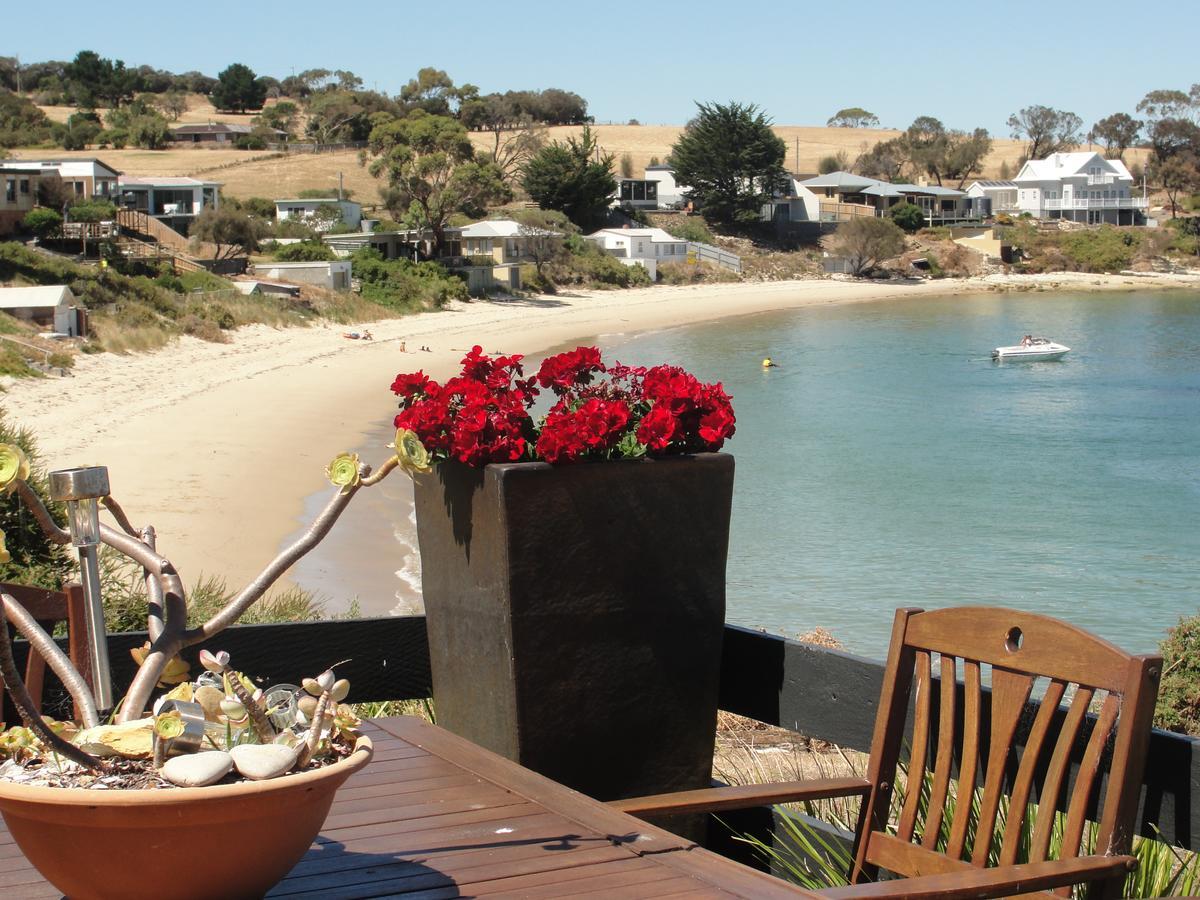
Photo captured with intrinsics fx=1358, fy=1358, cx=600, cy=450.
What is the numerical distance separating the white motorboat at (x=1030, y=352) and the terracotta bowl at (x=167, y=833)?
47.9 meters

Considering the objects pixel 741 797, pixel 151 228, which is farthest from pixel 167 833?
pixel 151 228

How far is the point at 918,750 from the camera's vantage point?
9.89 feet

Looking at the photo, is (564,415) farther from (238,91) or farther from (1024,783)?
(238,91)

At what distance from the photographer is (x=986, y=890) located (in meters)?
2.38

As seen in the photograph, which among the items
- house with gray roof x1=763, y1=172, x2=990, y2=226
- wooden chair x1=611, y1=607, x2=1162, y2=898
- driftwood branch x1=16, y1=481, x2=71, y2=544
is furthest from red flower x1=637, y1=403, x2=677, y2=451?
house with gray roof x1=763, y1=172, x2=990, y2=226

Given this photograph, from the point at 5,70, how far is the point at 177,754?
139 meters

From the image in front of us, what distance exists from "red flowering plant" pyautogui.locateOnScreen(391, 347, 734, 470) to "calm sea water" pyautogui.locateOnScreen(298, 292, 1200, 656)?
30.7ft

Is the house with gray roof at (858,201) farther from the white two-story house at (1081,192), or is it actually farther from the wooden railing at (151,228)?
the wooden railing at (151,228)

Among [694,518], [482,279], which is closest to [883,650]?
[694,518]

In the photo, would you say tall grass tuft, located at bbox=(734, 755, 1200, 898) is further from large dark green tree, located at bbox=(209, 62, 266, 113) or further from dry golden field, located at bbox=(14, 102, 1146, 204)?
large dark green tree, located at bbox=(209, 62, 266, 113)

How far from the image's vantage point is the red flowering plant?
3361 millimetres

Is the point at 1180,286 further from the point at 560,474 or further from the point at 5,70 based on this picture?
the point at 5,70

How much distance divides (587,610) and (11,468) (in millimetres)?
1664

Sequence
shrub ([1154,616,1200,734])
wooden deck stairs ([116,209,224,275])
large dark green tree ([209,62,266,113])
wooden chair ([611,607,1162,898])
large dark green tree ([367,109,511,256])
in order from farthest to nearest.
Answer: large dark green tree ([209,62,266,113])
large dark green tree ([367,109,511,256])
wooden deck stairs ([116,209,224,275])
shrub ([1154,616,1200,734])
wooden chair ([611,607,1162,898])
